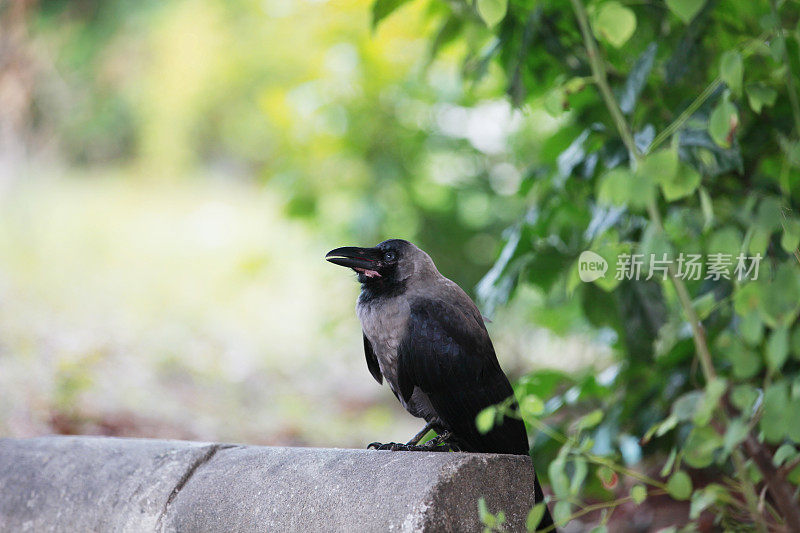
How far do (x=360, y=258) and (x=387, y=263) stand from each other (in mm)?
62

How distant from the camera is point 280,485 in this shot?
1395 mm

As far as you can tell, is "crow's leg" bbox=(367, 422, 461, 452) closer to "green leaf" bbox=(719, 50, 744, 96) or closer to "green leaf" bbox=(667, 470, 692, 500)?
"green leaf" bbox=(667, 470, 692, 500)

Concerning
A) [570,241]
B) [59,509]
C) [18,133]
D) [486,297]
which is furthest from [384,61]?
[18,133]

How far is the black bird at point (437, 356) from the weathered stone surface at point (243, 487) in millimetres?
180

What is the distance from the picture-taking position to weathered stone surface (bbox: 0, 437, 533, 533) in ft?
4.08

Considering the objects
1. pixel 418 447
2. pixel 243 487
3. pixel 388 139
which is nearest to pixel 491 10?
pixel 418 447

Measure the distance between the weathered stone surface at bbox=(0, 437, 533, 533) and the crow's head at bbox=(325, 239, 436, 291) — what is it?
16.7 inches

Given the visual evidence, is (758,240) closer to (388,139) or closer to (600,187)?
(600,187)

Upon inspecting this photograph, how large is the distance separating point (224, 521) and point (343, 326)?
4.54m

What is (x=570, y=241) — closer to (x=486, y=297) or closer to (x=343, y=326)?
(x=486, y=297)

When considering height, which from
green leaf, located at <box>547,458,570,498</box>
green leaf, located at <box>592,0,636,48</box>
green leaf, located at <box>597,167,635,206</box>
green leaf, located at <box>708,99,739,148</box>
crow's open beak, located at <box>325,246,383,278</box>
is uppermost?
green leaf, located at <box>592,0,636,48</box>

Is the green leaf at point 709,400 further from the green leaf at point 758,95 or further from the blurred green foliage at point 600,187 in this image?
the green leaf at point 758,95

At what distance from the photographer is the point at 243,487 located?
144 cm

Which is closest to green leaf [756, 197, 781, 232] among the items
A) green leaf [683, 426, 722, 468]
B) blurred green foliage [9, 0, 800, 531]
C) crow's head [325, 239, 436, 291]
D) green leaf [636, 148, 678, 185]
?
blurred green foliage [9, 0, 800, 531]
